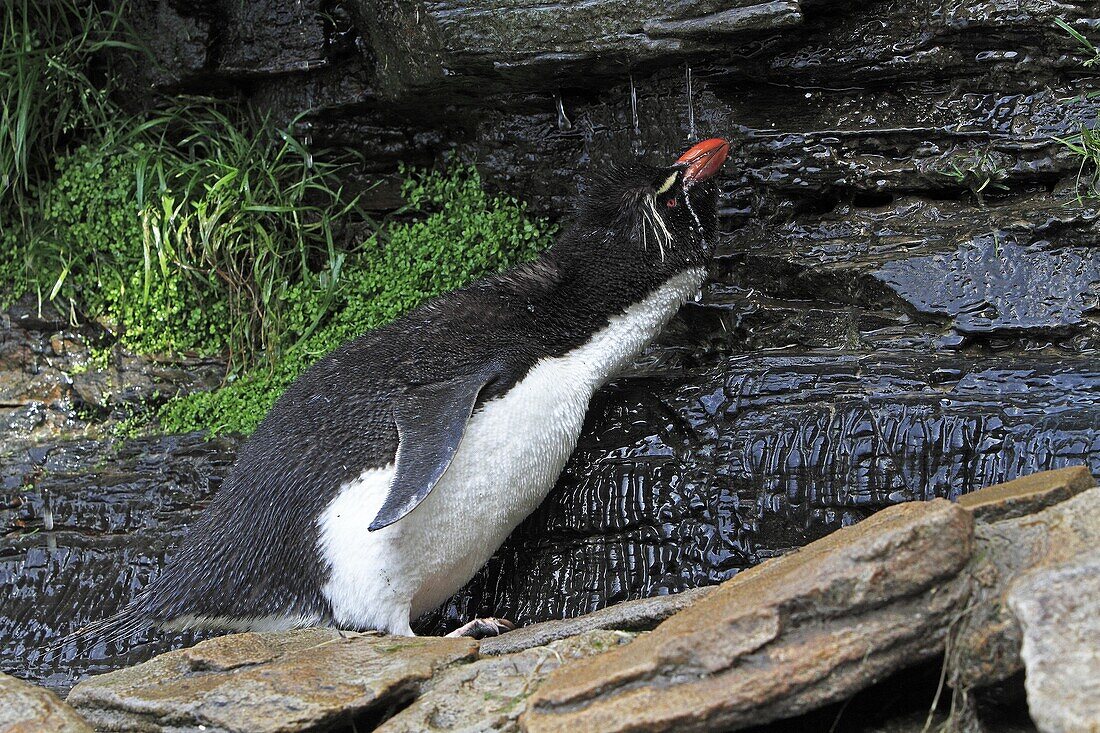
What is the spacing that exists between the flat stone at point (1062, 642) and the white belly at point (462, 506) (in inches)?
→ 63.6

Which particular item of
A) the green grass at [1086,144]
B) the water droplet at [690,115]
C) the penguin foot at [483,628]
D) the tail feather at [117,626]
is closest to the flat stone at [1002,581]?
the penguin foot at [483,628]

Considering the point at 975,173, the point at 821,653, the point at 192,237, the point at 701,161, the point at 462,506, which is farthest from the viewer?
the point at 192,237

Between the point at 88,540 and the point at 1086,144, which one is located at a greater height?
the point at 1086,144

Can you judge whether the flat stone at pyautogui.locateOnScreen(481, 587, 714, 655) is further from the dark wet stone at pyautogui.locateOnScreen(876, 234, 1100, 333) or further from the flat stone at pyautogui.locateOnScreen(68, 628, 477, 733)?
the dark wet stone at pyautogui.locateOnScreen(876, 234, 1100, 333)

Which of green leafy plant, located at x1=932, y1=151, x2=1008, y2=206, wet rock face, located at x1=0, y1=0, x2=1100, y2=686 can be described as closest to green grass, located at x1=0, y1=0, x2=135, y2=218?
wet rock face, located at x1=0, y1=0, x2=1100, y2=686

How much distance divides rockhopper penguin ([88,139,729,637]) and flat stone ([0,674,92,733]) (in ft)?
2.56

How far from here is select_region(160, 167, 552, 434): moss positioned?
15.3ft

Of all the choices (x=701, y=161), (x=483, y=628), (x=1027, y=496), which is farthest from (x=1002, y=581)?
(x=701, y=161)

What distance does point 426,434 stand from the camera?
3031 mm

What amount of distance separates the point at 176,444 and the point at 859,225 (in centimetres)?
262

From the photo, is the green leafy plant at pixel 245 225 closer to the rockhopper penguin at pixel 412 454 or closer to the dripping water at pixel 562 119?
the dripping water at pixel 562 119

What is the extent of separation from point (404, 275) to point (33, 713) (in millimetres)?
2696

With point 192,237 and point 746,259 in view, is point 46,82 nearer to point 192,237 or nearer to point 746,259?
point 192,237

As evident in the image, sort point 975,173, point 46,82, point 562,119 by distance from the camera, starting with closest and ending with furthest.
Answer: point 975,173, point 562,119, point 46,82
